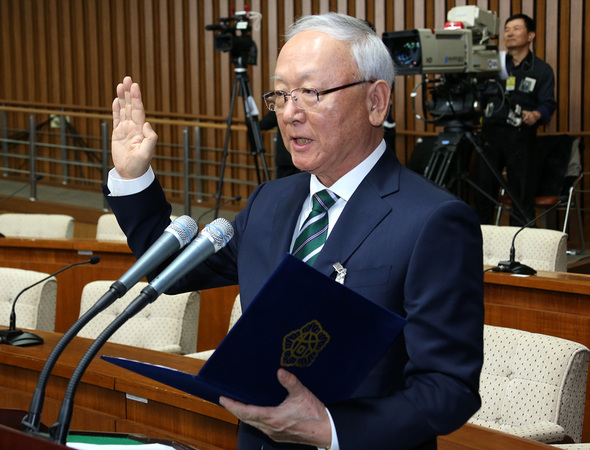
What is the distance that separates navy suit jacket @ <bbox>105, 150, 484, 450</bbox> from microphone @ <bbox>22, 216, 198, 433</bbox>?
10.0 inches

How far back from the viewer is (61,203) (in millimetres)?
7277

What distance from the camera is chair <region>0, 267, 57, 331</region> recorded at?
3162mm

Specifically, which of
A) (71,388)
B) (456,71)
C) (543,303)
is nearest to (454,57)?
(456,71)

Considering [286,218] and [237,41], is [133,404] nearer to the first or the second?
[286,218]

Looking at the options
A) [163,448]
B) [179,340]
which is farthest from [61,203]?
[163,448]

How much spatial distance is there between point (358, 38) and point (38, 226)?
13.9 feet

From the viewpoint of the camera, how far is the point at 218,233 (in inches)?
41.7

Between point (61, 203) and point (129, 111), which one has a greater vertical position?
point (129, 111)

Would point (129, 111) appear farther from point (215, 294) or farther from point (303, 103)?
point (215, 294)

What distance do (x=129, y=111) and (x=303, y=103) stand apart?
1.00ft

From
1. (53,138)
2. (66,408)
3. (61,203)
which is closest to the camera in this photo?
(66,408)

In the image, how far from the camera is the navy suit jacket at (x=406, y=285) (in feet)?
3.60

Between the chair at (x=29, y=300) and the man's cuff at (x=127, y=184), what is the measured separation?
2.02 meters

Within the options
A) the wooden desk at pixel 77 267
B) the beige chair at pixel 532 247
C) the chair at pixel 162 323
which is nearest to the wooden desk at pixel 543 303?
the beige chair at pixel 532 247
